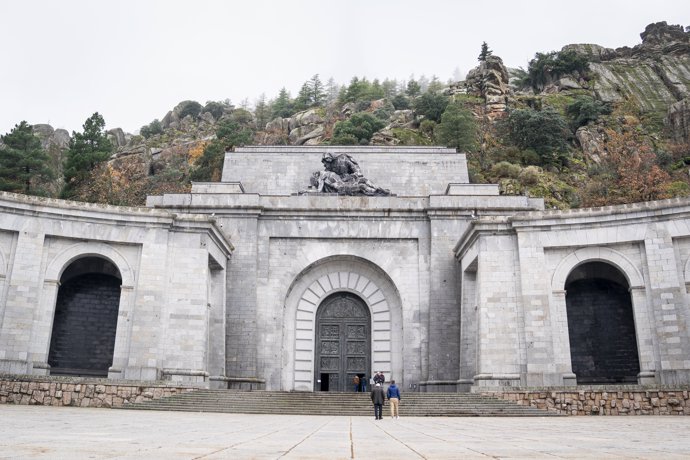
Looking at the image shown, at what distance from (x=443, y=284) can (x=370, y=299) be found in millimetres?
3703

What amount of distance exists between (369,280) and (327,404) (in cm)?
938

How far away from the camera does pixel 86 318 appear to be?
2844 centimetres

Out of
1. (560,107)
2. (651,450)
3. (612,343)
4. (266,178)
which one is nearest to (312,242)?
(266,178)

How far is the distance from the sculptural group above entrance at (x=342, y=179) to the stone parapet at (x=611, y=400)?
14.3 metres

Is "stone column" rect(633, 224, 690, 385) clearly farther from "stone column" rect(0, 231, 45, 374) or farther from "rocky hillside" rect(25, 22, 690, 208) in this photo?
"stone column" rect(0, 231, 45, 374)

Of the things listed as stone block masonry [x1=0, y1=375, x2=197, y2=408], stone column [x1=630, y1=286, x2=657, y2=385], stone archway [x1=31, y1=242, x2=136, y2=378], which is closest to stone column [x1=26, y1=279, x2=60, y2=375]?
stone archway [x1=31, y1=242, x2=136, y2=378]

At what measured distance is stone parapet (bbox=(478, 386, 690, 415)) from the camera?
21.4m

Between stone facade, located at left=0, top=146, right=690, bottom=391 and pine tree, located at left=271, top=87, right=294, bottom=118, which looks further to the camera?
pine tree, located at left=271, top=87, right=294, bottom=118

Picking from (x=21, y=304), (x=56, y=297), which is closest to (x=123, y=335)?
(x=56, y=297)

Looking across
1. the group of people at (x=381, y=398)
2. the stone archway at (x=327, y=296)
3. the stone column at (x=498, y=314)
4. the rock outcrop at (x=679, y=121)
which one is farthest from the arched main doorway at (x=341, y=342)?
the rock outcrop at (x=679, y=121)

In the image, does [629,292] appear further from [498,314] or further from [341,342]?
[341,342]

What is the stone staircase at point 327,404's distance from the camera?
21.5m

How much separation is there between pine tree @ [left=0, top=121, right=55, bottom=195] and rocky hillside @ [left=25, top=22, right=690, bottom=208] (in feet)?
12.3

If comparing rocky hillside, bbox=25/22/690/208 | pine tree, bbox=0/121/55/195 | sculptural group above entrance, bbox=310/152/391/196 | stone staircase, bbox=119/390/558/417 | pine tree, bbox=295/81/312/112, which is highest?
pine tree, bbox=295/81/312/112
